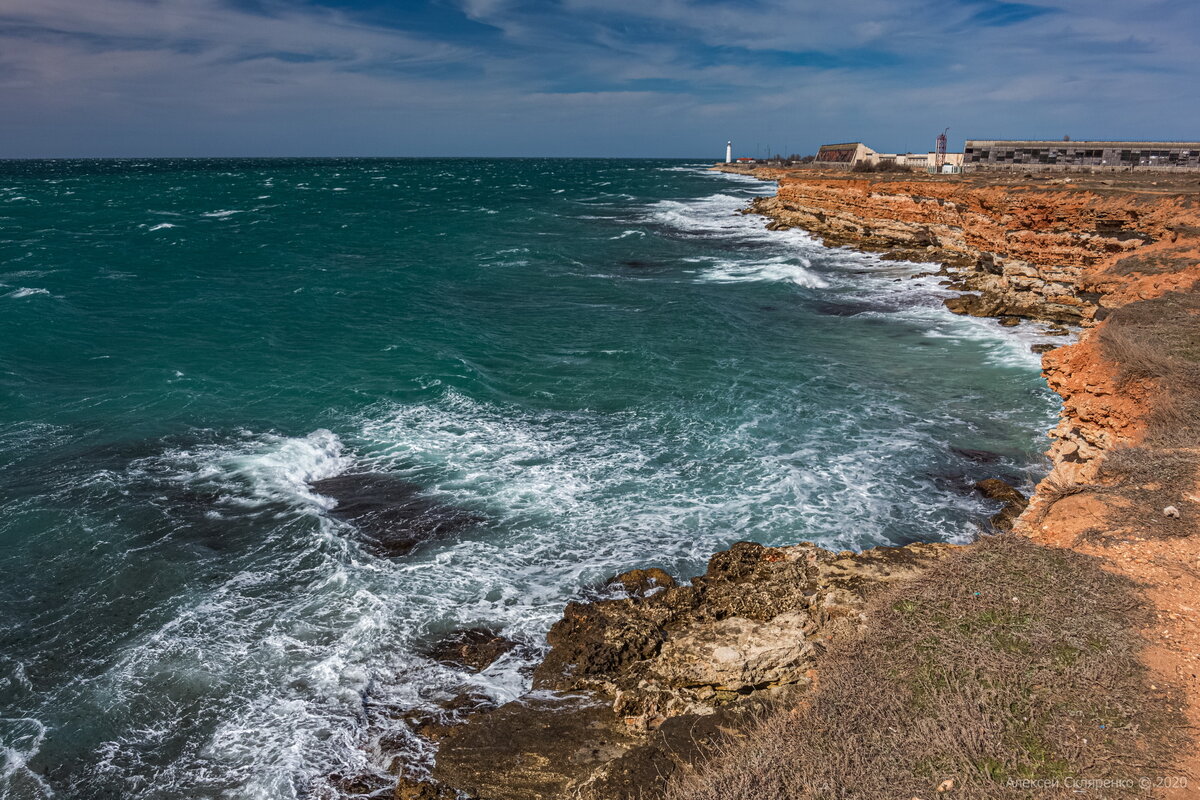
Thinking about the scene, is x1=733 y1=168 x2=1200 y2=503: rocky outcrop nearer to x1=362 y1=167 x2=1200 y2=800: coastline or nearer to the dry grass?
x1=362 y1=167 x2=1200 y2=800: coastline

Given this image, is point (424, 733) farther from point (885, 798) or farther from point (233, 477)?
point (233, 477)

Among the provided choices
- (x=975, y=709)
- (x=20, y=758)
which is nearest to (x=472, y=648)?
(x=20, y=758)

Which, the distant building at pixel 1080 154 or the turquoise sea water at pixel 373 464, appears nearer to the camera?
the turquoise sea water at pixel 373 464

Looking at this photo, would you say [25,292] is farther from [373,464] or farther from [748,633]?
[748,633]

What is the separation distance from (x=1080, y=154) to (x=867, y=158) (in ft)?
127

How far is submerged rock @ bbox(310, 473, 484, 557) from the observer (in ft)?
49.1

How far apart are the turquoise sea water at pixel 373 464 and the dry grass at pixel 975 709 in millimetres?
5092

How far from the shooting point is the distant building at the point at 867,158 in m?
84.8

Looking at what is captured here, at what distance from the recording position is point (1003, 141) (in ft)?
250

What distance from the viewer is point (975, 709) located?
7141 mm

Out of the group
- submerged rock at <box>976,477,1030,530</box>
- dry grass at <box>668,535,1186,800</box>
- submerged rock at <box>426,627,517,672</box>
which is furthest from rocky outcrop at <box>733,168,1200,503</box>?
submerged rock at <box>426,627,517,672</box>

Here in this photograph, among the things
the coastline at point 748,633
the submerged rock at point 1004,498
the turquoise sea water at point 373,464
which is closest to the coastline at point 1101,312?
the coastline at point 748,633

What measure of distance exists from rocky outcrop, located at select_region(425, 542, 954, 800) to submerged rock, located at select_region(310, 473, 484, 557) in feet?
15.0

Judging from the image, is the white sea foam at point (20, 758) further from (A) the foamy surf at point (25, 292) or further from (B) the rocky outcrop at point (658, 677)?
(A) the foamy surf at point (25, 292)
